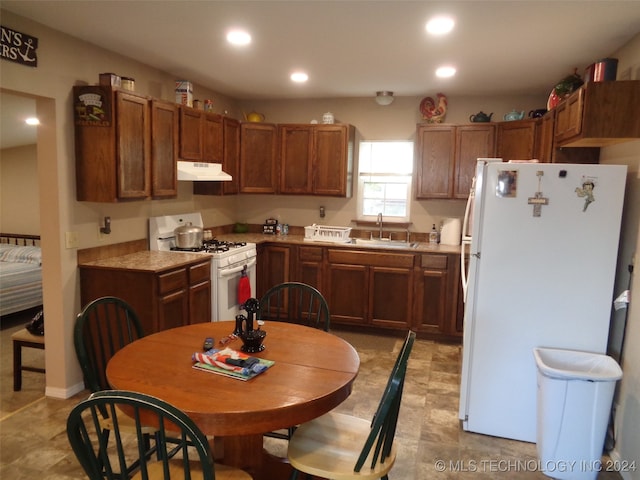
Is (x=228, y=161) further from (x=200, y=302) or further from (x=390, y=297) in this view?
(x=390, y=297)

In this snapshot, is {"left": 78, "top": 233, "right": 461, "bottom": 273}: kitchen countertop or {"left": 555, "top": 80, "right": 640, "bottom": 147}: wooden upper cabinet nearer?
{"left": 555, "top": 80, "right": 640, "bottom": 147}: wooden upper cabinet

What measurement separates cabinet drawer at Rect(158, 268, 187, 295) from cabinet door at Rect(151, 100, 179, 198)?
0.68 m

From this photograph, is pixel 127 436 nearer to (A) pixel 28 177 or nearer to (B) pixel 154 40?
(B) pixel 154 40

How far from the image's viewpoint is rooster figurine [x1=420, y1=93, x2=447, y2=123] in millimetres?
4621

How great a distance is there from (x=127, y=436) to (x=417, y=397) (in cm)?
195

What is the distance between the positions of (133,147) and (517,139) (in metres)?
3.35

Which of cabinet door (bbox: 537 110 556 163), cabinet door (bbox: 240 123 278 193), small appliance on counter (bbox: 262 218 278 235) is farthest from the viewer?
small appliance on counter (bbox: 262 218 278 235)

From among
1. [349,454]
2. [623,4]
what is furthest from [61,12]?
[623,4]

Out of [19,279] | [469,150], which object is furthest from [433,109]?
[19,279]

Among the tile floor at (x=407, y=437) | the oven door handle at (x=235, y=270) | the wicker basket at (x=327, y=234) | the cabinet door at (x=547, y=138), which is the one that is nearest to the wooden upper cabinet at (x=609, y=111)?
the cabinet door at (x=547, y=138)

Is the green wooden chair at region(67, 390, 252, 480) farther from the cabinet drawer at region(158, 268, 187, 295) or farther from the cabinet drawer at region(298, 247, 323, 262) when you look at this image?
the cabinet drawer at region(298, 247, 323, 262)

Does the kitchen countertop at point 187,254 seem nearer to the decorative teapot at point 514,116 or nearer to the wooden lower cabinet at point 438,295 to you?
the wooden lower cabinet at point 438,295

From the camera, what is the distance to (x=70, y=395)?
10.4ft

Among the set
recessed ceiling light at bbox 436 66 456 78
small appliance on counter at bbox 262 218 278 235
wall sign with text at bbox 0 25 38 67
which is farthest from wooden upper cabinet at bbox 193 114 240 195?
recessed ceiling light at bbox 436 66 456 78
